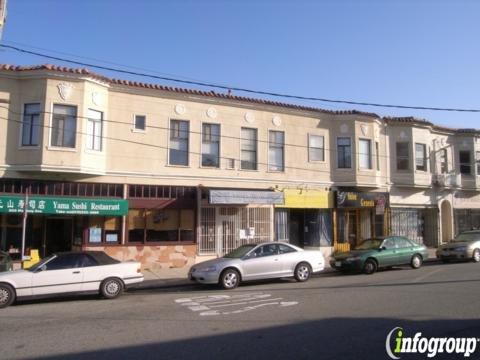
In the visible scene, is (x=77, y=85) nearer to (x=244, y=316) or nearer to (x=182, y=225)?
(x=182, y=225)

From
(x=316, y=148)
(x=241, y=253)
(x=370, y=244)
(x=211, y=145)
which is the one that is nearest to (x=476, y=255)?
(x=370, y=244)

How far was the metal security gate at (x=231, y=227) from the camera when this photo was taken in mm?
20391

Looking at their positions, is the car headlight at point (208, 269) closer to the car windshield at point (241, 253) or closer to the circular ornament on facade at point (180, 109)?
the car windshield at point (241, 253)

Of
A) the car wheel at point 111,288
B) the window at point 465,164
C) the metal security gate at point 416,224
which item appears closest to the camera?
the car wheel at point 111,288

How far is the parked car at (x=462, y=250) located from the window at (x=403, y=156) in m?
5.59

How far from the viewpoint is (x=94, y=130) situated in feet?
60.3

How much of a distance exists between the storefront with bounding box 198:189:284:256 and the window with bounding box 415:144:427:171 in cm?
1022

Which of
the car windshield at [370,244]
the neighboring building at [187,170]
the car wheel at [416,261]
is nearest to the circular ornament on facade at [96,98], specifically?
the neighboring building at [187,170]

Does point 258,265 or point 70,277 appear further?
point 258,265

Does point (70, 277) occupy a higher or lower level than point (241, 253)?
lower

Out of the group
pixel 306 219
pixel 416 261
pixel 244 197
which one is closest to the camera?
pixel 416 261

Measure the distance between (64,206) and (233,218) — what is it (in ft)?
24.1

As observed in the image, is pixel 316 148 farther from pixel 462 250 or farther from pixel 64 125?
pixel 64 125

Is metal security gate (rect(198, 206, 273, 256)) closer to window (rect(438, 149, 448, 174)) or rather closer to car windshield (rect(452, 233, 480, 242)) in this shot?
car windshield (rect(452, 233, 480, 242))
